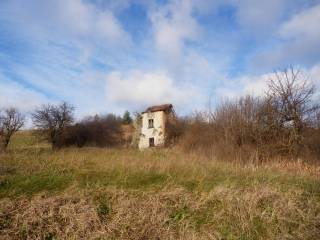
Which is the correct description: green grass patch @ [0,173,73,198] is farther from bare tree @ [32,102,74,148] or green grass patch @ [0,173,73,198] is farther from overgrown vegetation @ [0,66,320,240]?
bare tree @ [32,102,74,148]

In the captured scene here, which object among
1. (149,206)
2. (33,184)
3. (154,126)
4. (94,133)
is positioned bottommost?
(149,206)

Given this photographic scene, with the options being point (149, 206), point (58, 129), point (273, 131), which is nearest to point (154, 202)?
point (149, 206)

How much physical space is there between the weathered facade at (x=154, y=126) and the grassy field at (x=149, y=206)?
23.5 meters

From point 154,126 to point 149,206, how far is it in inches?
1082

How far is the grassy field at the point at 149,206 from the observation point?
194 inches

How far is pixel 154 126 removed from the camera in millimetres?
33125

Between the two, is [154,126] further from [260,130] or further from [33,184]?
[33,184]

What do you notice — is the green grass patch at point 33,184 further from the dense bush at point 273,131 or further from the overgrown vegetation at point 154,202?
the dense bush at point 273,131

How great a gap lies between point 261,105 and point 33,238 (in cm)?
1436

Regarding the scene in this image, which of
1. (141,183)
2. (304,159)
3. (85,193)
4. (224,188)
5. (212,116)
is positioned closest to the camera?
(85,193)

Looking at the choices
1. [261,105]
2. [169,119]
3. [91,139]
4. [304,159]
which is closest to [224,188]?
[304,159]

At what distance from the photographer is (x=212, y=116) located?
20.6 meters

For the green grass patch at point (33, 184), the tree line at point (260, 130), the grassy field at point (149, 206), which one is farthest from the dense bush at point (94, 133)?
the grassy field at point (149, 206)

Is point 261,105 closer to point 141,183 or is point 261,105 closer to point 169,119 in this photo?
point 141,183
